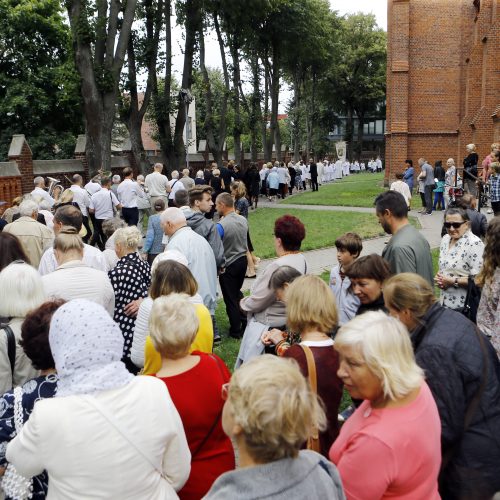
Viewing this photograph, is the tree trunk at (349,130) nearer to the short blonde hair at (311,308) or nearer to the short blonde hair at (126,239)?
the short blonde hair at (126,239)

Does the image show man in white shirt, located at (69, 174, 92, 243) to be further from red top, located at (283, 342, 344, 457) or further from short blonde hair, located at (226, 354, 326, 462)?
short blonde hair, located at (226, 354, 326, 462)

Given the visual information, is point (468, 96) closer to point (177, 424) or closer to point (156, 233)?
point (156, 233)

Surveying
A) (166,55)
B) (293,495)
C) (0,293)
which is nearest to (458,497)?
(293,495)

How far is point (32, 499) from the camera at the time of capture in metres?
2.93

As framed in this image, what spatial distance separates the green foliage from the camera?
106 feet

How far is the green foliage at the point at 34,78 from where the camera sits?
106ft

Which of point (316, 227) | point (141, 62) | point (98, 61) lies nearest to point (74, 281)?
point (316, 227)

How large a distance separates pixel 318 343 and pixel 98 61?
17.8 meters

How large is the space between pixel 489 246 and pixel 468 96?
1093 inches

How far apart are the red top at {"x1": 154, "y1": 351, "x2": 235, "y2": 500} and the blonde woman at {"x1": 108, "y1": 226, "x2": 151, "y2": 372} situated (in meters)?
2.31

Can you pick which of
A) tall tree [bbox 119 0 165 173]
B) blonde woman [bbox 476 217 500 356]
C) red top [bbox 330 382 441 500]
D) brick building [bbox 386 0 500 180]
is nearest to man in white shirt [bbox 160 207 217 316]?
blonde woman [bbox 476 217 500 356]

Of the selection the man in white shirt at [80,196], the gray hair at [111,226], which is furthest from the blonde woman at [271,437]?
the man in white shirt at [80,196]

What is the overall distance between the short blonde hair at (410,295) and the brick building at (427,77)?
28.7 m

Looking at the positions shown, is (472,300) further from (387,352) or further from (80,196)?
(80,196)
